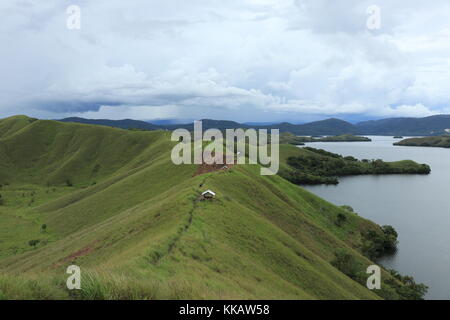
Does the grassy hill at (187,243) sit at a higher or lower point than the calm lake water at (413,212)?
higher

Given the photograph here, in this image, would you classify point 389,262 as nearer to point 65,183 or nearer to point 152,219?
point 152,219

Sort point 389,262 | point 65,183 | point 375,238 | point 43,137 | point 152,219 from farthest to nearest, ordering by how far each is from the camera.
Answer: point 43,137, point 65,183, point 375,238, point 389,262, point 152,219

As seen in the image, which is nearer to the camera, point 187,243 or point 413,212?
point 187,243

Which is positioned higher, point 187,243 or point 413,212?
point 187,243

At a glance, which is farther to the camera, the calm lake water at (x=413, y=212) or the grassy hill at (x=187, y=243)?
the calm lake water at (x=413, y=212)
